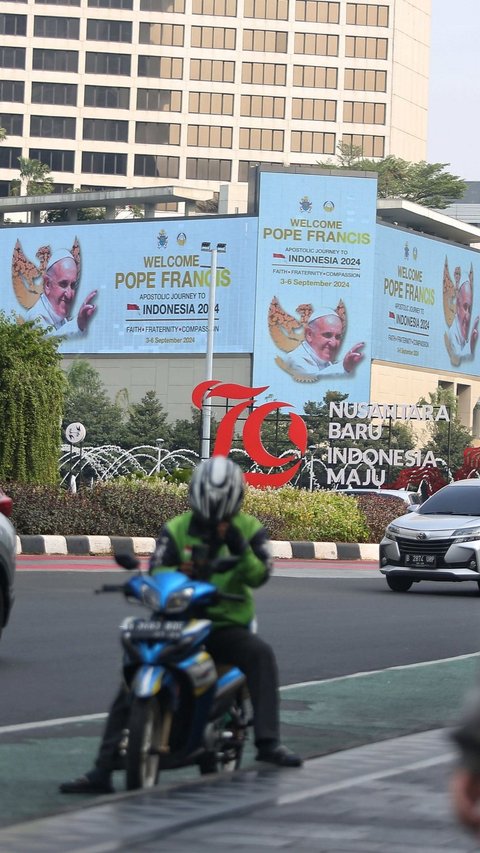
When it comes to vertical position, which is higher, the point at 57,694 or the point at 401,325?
the point at 401,325

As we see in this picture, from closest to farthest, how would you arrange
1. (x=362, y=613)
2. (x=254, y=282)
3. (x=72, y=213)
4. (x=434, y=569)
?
(x=362, y=613), (x=434, y=569), (x=254, y=282), (x=72, y=213)

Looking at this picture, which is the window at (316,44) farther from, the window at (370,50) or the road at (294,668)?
the road at (294,668)

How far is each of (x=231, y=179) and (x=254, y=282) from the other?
3517cm

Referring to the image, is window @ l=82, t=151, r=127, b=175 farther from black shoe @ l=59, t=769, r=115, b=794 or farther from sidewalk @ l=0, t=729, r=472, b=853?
black shoe @ l=59, t=769, r=115, b=794

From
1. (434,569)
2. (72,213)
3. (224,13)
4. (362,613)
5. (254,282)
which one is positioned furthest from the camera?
(224,13)

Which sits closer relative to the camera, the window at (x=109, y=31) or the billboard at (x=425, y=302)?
the billboard at (x=425, y=302)

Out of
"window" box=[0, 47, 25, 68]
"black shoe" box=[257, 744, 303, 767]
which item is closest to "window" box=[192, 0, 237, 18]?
"window" box=[0, 47, 25, 68]

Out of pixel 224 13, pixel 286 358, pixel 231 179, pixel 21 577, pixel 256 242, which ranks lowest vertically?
pixel 21 577

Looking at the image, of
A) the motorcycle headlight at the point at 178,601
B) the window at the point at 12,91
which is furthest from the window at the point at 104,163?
the motorcycle headlight at the point at 178,601

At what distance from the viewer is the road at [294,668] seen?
8.62 m

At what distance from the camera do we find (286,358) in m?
92.6

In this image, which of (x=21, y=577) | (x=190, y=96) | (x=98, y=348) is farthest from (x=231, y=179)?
(x=21, y=577)

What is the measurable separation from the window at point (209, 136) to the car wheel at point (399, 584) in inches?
4186

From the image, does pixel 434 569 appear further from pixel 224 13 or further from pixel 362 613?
pixel 224 13
